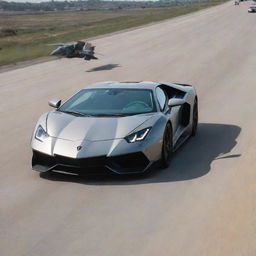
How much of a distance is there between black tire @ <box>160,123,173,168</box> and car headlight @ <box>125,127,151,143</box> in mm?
483

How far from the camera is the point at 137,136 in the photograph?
8555 millimetres

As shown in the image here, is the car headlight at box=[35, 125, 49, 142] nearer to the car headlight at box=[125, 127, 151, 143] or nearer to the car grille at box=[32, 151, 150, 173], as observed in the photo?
the car grille at box=[32, 151, 150, 173]

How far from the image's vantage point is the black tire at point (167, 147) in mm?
9008

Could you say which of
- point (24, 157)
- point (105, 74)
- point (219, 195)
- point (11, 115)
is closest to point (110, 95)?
point (24, 157)

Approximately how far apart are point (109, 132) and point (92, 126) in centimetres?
30

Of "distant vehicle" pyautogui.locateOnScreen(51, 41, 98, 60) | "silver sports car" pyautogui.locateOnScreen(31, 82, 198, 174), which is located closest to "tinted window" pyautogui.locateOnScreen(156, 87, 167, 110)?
"silver sports car" pyautogui.locateOnScreen(31, 82, 198, 174)

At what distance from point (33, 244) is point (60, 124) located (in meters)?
3.07

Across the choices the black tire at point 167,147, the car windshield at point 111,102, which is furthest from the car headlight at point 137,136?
the car windshield at point 111,102

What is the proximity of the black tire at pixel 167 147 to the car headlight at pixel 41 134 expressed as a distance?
169 centimetres

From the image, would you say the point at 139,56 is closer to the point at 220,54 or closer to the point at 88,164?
the point at 220,54

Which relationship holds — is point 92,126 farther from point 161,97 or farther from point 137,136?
point 161,97

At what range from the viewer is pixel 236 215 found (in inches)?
274

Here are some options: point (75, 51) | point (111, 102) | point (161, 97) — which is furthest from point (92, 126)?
point (75, 51)

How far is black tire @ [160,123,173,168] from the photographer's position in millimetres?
9008
